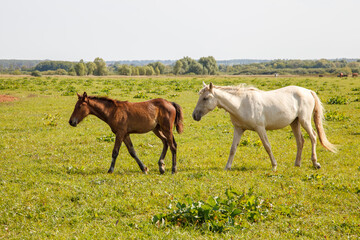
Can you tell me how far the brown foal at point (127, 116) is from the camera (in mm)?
9734

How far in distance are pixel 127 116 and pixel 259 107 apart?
395 centimetres

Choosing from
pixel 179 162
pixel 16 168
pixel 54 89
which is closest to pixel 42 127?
pixel 16 168

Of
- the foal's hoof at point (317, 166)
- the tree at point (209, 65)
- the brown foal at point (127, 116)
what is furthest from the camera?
the tree at point (209, 65)

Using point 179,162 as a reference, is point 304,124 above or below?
above

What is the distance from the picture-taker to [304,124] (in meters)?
10.4

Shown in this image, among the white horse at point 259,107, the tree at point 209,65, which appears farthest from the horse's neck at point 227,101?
the tree at point 209,65

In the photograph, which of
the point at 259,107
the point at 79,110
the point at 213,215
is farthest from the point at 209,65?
the point at 213,215

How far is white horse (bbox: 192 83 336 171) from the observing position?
9719 mm

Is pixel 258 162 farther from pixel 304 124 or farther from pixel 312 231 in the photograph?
pixel 312 231

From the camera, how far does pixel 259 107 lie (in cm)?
988

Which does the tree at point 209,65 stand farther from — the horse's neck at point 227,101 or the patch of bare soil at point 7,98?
the horse's neck at point 227,101

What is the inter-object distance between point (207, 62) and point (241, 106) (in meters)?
140

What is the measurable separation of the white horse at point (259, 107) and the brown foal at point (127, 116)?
41.6 inches

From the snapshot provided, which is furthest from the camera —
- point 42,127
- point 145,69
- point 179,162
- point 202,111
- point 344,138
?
point 145,69
